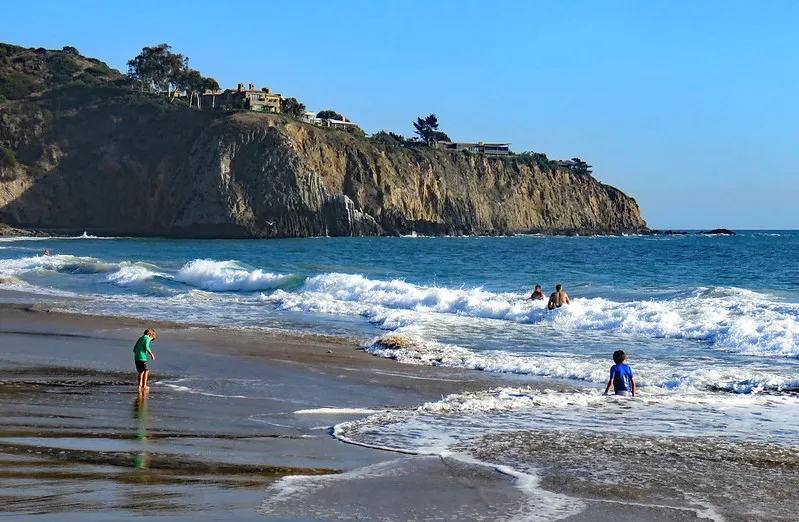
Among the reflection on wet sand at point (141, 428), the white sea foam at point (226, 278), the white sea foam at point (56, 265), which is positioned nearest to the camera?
the reflection on wet sand at point (141, 428)

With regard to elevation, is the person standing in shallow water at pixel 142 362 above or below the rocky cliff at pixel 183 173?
below

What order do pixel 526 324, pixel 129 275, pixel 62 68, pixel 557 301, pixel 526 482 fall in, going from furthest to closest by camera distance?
pixel 62 68, pixel 129 275, pixel 557 301, pixel 526 324, pixel 526 482

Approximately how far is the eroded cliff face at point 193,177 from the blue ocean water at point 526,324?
5265 centimetres

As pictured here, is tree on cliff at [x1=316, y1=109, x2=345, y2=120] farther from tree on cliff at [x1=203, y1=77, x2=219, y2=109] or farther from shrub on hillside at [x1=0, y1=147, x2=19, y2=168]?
shrub on hillside at [x1=0, y1=147, x2=19, y2=168]

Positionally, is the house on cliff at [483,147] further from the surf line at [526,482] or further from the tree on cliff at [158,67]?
the surf line at [526,482]

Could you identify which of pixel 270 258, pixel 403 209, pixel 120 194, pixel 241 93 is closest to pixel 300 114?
pixel 241 93

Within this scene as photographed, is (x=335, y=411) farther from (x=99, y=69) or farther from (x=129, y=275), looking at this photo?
(x=99, y=69)

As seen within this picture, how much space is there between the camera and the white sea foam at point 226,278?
1356 inches

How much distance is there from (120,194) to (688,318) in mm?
90805

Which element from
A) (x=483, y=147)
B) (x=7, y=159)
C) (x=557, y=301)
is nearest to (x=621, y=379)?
(x=557, y=301)

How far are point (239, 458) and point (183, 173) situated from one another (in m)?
97.0

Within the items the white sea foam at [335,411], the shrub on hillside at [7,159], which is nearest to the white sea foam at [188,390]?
the white sea foam at [335,411]

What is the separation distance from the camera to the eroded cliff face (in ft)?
324

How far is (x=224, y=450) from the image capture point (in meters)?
8.34
